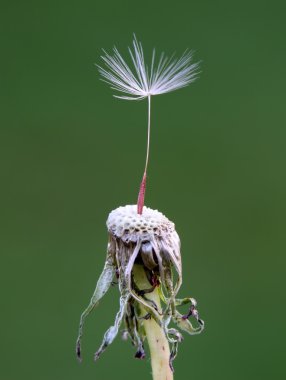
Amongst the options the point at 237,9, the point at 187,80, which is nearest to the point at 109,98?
the point at 237,9

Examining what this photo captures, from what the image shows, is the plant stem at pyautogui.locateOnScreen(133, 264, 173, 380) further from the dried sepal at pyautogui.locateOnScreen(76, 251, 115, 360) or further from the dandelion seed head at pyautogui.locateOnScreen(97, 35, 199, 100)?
the dandelion seed head at pyautogui.locateOnScreen(97, 35, 199, 100)

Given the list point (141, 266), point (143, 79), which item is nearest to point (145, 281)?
point (141, 266)

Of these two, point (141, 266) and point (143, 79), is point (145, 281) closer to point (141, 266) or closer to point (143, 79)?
point (141, 266)

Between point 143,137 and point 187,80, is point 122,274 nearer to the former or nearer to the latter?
point 187,80

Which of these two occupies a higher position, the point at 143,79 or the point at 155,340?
the point at 143,79

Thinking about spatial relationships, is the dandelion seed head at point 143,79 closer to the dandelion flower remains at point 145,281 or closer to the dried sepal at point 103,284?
the dandelion flower remains at point 145,281

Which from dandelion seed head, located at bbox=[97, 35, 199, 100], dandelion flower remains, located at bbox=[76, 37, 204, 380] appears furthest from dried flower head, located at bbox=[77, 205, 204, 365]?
dandelion seed head, located at bbox=[97, 35, 199, 100]

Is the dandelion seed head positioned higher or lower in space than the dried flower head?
higher
